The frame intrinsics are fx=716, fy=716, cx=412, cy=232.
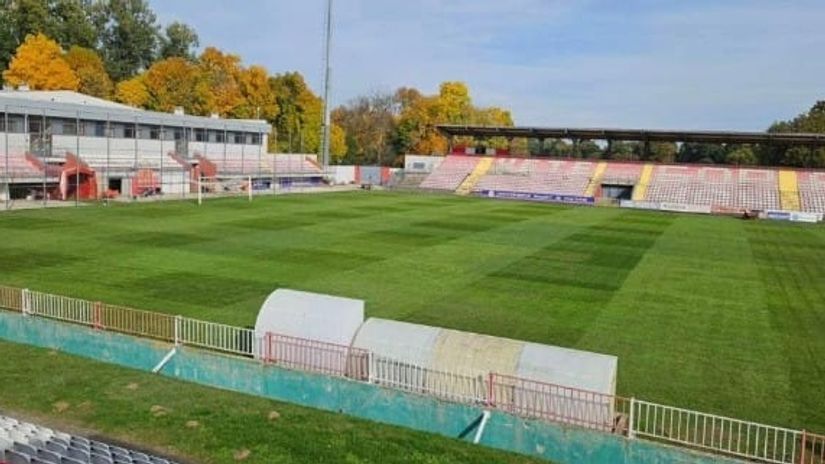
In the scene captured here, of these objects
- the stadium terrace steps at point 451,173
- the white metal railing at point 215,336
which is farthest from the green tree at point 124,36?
the white metal railing at point 215,336

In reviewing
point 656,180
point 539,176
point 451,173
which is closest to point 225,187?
point 451,173

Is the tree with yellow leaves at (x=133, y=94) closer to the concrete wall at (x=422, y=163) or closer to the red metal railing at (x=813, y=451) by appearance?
the concrete wall at (x=422, y=163)

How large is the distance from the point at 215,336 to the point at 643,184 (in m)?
66.6

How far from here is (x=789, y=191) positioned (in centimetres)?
7138

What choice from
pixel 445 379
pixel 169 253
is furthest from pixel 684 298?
pixel 169 253

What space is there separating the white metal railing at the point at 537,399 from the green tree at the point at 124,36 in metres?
109

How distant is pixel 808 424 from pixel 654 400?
116 inches

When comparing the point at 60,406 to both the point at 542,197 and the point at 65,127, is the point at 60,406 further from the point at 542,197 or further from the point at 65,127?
the point at 542,197

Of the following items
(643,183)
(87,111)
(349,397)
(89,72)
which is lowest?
(349,397)

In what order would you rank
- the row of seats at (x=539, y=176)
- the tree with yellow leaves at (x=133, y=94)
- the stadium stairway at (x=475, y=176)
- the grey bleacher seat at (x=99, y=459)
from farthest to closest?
the tree with yellow leaves at (x=133, y=94)
the stadium stairway at (x=475, y=176)
the row of seats at (x=539, y=176)
the grey bleacher seat at (x=99, y=459)

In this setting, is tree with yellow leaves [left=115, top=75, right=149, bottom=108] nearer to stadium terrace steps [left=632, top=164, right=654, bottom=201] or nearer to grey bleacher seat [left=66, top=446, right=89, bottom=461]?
stadium terrace steps [left=632, top=164, right=654, bottom=201]

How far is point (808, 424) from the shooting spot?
14406 mm

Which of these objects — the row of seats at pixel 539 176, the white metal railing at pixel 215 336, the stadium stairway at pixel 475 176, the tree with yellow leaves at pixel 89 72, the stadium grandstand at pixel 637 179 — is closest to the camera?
the white metal railing at pixel 215 336

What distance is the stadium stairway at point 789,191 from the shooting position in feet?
225
